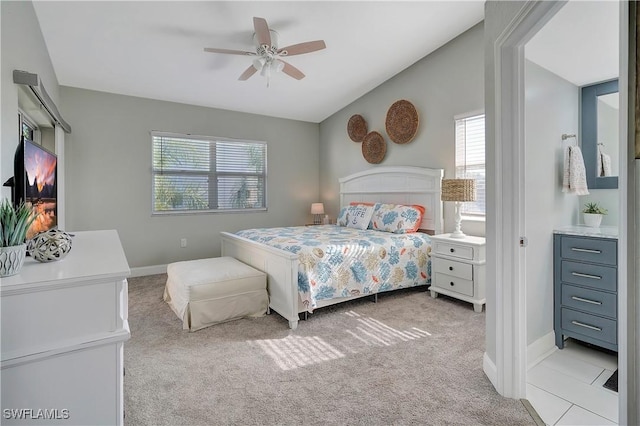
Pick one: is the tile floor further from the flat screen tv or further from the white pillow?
the flat screen tv

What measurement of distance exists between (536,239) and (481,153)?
1591 mm

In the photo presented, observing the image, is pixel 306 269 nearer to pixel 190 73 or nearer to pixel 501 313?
pixel 501 313

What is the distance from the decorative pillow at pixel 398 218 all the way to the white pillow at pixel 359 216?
0.34 ft

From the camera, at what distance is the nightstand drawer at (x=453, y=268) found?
3.18 meters

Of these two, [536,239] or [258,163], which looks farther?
[258,163]

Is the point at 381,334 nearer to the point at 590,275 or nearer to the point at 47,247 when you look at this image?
the point at 590,275

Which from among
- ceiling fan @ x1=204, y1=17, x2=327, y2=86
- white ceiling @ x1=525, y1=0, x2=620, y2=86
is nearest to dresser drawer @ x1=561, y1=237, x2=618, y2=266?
white ceiling @ x1=525, y1=0, x2=620, y2=86

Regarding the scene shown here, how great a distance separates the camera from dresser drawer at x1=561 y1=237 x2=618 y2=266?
211cm

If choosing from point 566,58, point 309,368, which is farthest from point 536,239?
point 309,368

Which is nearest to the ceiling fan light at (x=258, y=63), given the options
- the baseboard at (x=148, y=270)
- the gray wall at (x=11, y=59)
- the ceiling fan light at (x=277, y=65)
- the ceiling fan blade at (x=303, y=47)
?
the ceiling fan light at (x=277, y=65)

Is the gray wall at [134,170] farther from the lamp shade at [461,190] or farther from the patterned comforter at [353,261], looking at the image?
the lamp shade at [461,190]

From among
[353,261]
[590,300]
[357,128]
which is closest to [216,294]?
[353,261]

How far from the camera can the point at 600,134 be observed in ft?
8.58

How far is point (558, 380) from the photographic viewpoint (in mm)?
2006
